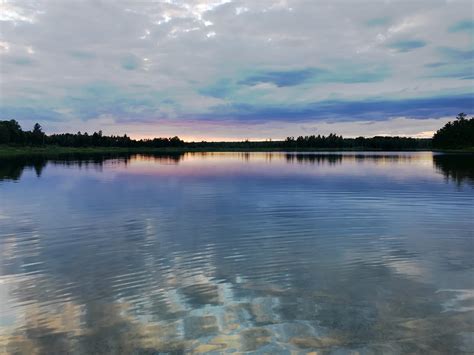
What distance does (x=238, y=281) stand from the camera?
13.6 meters

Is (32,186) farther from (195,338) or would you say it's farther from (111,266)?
(195,338)

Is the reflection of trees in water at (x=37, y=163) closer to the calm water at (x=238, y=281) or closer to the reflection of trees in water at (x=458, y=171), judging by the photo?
the calm water at (x=238, y=281)

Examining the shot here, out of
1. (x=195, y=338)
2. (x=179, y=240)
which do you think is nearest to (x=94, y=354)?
(x=195, y=338)

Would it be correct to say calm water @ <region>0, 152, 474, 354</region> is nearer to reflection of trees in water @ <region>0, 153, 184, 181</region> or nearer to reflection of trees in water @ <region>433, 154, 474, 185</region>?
reflection of trees in water @ <region>433, 154, 474, 185</region>

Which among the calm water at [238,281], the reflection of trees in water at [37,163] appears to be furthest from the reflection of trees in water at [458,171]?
the reflection of trees in water at [37,163]

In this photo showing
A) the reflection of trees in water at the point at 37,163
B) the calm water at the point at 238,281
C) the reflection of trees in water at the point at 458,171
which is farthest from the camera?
the reflection of trees in water at the point at 37,163

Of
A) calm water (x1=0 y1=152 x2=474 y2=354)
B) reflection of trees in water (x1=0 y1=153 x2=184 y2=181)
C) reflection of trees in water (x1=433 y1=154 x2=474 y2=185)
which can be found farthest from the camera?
reflection of trees in water (x1=0 y1=153 x2=184 y2=181)

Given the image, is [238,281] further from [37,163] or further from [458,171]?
[37,163]

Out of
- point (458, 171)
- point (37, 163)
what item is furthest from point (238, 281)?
point (37, 163)

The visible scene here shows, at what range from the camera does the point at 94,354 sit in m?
8.73

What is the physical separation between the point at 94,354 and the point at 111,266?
23.5ft

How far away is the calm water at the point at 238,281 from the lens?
942 centimetres

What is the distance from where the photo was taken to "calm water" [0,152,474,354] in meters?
9.42

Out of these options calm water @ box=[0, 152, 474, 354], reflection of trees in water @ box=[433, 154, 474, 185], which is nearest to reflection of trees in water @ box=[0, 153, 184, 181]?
calm water @ box=[0, 152, 474, 354]
